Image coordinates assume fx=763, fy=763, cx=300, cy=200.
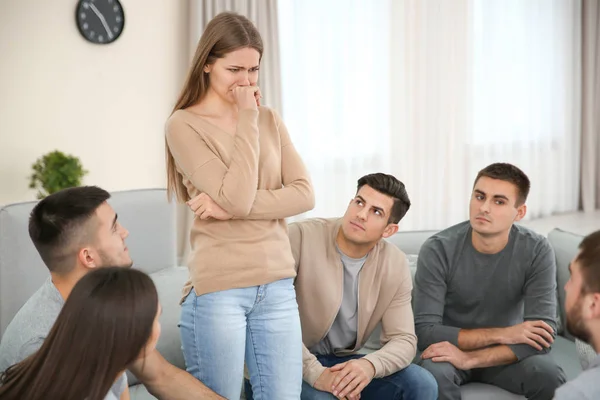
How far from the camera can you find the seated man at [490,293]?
2.60 metres

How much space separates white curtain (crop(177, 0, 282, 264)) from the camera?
5227 mm

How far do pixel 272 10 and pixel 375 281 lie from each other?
133 inches

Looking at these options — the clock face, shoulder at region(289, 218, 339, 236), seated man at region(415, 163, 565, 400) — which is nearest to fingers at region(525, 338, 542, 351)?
seated man at region(415, 163, 565, 400)

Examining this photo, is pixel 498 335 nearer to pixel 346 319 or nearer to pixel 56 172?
pixel 346 319

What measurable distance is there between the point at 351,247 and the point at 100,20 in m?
2.95

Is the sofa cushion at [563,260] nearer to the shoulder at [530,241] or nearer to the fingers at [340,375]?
the shoulder at [530,241]

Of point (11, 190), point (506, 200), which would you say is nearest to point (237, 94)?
point (506, 200)

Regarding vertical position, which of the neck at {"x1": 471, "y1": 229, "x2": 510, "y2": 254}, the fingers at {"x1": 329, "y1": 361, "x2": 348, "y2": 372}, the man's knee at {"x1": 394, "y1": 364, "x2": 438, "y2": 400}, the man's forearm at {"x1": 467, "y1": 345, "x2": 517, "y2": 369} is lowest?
the man's knee at {"x1": 394, "y1": 364, "x2": 438, "y2": 400}

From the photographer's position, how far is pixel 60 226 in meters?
1.86

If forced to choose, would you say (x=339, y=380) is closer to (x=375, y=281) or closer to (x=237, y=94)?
(x=375, y=281)

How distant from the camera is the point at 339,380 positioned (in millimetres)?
2326

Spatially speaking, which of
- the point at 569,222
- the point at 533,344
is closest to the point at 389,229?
the point at 533,344

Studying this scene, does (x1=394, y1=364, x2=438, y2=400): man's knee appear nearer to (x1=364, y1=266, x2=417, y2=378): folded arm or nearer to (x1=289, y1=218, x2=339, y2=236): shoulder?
(x1=364, y1=266, x2=417, y2=378): folded arm

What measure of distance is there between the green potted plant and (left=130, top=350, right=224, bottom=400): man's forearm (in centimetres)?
253
